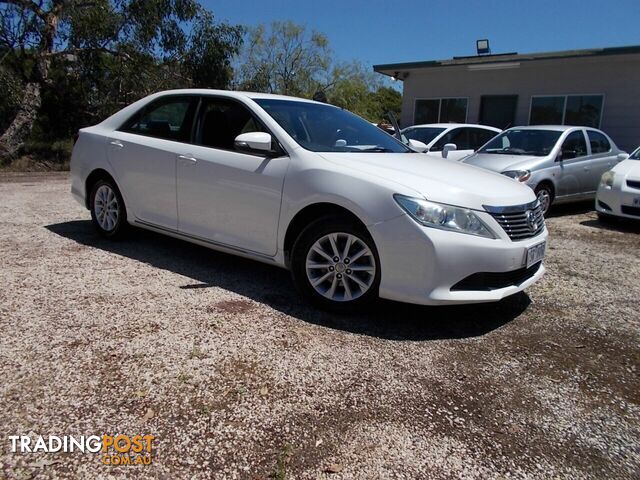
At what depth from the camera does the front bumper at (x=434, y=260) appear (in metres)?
3.19

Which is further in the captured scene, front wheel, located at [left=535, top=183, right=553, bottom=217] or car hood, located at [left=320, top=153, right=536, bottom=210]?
front wheel, located at [left=535, top=183, right=553, bottom=217]

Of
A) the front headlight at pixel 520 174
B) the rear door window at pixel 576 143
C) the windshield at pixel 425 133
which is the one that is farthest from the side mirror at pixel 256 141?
the windshield at pixel 425 133

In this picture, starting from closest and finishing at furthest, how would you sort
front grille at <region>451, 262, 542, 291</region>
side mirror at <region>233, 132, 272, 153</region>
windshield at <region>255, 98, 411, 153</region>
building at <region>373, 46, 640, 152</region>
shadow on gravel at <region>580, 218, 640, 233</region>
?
front grille at <region>451, 262, 542, 291</region> < side mirror at <region>233, 132, 272, 153</region> < windshield at <region>255, 98, 411, 153</region> < shadow on gravel at <region>580, 218, 640, 233</region> < building at <region>373, 46, 640, 152</region>

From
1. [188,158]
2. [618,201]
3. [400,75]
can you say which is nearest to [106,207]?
[188,158]

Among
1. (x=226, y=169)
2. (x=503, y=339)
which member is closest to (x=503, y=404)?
(x=503, y=339)

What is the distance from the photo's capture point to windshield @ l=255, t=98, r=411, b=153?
4.05 metres

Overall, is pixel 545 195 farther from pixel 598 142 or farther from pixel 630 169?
pixel 598 142

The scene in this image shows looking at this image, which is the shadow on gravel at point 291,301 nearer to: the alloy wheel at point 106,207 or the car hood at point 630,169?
the alloy wheel at point 106,207

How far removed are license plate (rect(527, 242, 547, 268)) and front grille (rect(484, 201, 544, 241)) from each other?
0.29ft

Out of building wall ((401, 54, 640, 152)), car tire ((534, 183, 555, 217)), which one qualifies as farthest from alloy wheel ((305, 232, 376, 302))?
building wall ((401, 54, 640, 152))

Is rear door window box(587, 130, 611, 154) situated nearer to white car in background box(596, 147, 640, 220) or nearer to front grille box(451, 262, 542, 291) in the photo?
white car in background box(596, 147, 640, 220)

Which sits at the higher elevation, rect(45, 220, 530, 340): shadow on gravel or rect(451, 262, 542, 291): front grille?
rect(451, 262, 542, 291): front grille

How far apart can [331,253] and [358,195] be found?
1.56 ft

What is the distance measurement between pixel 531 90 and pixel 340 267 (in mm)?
12819
